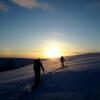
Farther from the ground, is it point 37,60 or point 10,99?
point 37,60

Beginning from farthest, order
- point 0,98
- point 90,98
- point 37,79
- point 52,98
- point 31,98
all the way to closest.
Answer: point 37,79 → point 0,98 → point 31,98 → point 52,98 → point 90,98

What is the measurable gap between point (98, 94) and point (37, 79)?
636 centimetres

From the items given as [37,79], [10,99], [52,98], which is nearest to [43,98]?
[52,98]

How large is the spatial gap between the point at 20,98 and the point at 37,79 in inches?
161

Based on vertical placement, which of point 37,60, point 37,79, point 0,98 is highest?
point 37,60

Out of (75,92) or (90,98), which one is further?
(75,92)

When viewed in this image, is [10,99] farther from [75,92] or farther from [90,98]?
[90,98]

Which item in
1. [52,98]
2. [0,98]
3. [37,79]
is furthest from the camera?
[37,79]

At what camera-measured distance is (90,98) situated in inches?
385

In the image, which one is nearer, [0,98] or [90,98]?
[90,98]

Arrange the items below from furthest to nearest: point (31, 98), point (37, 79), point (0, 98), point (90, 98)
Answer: point (37, 79), point (0, 98), point (31, 98), point (90, 98)

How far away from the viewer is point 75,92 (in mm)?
11195

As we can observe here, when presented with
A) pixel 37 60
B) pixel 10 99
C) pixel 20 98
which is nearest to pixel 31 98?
pixel 20 98

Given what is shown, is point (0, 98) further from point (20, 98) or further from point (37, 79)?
point (37, 79)
